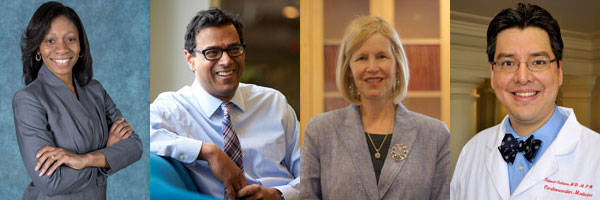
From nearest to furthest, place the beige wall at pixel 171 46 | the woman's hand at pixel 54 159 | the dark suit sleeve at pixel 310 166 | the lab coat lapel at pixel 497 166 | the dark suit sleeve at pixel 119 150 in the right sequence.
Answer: the lab coat lapel at pixel 497 166
the dark suit sleeve at pixel 310 166
the beige wall at pixel 171 46
the woman's hand at pixel 54 159
the dark suit sleeve at pixel 119 150

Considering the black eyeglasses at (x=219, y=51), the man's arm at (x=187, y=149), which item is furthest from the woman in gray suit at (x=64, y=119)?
the black eyeglasses at (x=219, y=51)

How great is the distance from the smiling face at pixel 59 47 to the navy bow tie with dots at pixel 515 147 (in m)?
2.24

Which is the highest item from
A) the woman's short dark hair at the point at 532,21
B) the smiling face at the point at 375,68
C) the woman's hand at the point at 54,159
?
the woman's short dark hair at the point at 532,21

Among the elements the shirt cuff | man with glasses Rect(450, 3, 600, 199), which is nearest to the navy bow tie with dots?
man with glasses Rect(450, 3, 600, 199)

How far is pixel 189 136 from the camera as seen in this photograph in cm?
248

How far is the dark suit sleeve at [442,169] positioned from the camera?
2189 millimetres

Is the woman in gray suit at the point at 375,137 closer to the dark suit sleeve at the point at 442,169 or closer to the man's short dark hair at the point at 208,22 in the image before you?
the dark suit sleeve at the point at 442,169

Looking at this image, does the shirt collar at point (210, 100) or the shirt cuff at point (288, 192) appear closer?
the shirt cuff at point (288, 192)

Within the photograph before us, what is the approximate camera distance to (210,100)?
8.13 ft

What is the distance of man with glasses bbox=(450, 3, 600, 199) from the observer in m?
2.00

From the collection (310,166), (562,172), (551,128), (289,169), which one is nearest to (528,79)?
(551,128)

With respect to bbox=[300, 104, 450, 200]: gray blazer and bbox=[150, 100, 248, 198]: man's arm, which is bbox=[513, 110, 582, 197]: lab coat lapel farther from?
bbox=[150, 100, 248, 198]: man's arm

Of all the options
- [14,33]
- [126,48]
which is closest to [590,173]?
[126,48]

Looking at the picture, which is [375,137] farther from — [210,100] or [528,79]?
[210,100]
